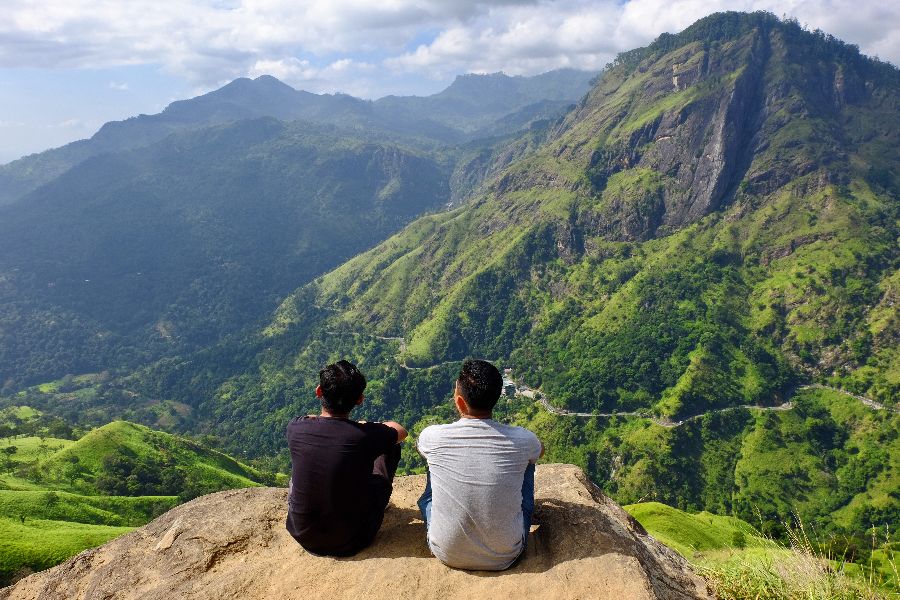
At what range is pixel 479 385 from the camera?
26.2ft

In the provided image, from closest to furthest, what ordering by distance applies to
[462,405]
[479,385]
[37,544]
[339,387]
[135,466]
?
1. [479,385]
2. [462,405]
3. [339,387]
4. [37,544]
5. [135,466]

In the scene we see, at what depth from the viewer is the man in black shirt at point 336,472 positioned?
331 inches

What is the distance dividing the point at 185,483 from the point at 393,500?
91.2 meters

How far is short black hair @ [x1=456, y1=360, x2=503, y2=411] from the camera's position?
7984 mm

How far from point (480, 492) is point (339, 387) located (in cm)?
292

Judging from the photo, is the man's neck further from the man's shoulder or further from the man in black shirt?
the man's shoulder

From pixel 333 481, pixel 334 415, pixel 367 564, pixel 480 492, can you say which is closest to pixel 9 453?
pixel 334 415

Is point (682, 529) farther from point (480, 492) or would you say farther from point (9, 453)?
point (9, 453)

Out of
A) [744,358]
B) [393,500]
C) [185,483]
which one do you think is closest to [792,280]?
[744,358]

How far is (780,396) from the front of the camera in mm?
138500

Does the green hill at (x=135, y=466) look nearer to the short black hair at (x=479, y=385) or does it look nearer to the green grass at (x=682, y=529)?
the green grass at (x=682, y=529)

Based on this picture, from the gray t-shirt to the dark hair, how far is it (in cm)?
177

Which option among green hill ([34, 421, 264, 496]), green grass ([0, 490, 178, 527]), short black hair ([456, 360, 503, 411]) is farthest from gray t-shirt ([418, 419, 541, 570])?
green hill ([34, 421, 264, 496])

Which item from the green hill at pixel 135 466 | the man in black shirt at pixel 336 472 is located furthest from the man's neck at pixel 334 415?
the green hill at pixel 135 466
